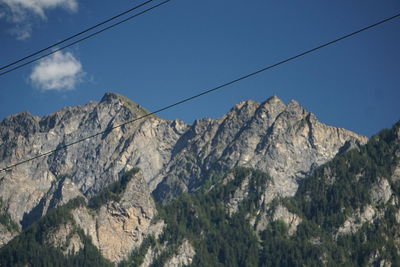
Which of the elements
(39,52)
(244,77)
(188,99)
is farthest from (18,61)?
(244,77)

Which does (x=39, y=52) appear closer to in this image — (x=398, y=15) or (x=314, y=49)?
(x=314, y=49)

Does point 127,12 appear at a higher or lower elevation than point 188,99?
higher

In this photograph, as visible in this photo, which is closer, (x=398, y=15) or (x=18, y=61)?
(x=398, y=15)

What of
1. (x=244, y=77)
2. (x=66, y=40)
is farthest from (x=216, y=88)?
(x=66, y=40)

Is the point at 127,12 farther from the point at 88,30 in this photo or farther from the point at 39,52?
the point at 39,52

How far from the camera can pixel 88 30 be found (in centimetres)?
4369

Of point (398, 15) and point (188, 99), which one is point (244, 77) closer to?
point (188, 99)

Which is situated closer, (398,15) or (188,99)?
(398,15)

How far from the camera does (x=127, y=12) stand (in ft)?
144

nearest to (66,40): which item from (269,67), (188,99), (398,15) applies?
(188,99)

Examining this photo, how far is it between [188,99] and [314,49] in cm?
792

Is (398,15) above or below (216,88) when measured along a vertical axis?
above

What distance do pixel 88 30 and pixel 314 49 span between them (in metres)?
12.8

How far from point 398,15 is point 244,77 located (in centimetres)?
910
